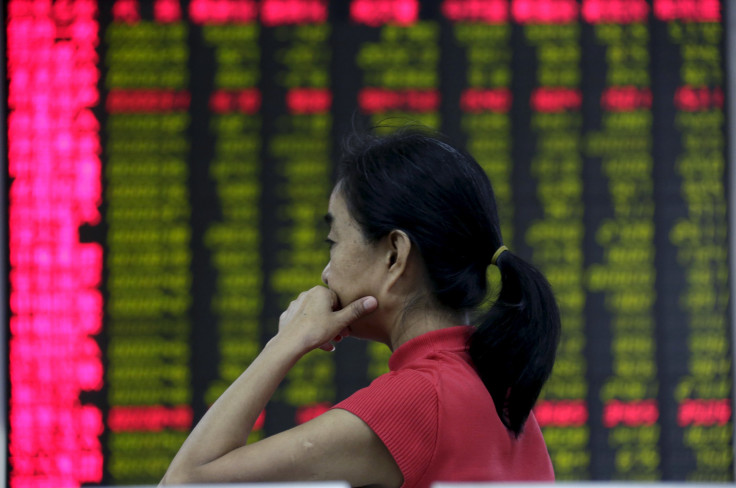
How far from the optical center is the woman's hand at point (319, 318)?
0.83 m

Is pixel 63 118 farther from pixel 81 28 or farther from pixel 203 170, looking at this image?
pixel 203 170

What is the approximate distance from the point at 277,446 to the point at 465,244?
28 centimetres

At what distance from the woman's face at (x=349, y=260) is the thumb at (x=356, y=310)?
1 cm

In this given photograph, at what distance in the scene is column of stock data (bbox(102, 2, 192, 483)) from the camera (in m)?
1.70

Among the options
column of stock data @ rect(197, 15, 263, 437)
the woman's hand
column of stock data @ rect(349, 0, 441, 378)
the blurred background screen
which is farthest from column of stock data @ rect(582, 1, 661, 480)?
the woman's hand

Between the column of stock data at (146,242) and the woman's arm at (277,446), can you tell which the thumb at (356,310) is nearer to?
the woman's arm at (277,446)

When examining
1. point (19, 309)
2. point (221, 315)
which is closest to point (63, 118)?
point (19, 309)

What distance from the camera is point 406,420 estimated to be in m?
0.70

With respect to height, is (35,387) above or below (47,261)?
below

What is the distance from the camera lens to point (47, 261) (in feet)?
5.66

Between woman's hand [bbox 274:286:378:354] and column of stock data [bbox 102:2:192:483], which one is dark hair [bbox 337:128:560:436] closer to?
woman's hand [bbox 274:286:378:354]

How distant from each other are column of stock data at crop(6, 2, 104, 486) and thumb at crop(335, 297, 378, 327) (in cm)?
105

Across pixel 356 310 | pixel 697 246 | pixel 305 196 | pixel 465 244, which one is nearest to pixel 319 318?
pixel 356 310

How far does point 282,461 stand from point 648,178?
1.33 metres
